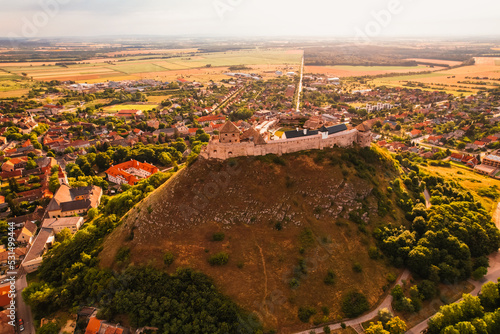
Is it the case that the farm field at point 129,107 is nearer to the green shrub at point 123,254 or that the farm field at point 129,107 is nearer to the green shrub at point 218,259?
the green shrub at point 123,254

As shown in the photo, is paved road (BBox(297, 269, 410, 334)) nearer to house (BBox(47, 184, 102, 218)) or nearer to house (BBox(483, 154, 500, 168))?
house (BBox(47, 184, 102, 218))

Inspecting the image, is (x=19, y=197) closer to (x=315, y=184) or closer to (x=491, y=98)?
(x=315, y=184)

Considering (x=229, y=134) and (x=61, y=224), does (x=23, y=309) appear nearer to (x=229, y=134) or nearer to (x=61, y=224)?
(x=61, y=224)

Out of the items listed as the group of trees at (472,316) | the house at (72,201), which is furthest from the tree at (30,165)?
the group of trees at (472,316)

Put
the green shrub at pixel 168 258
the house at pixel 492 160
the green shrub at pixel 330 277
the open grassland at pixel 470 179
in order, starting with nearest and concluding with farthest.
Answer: the green shrub at pixel 330 277
the green shrub at pixel 168 258
the open grassland at pixel 470 179
the house at pixel 492 160

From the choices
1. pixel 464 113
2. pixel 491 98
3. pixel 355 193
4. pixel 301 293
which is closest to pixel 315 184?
pixel 355 193

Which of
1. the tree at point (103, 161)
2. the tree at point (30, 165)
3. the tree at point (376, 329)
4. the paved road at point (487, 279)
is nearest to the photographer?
the tree at point (376, 329)
